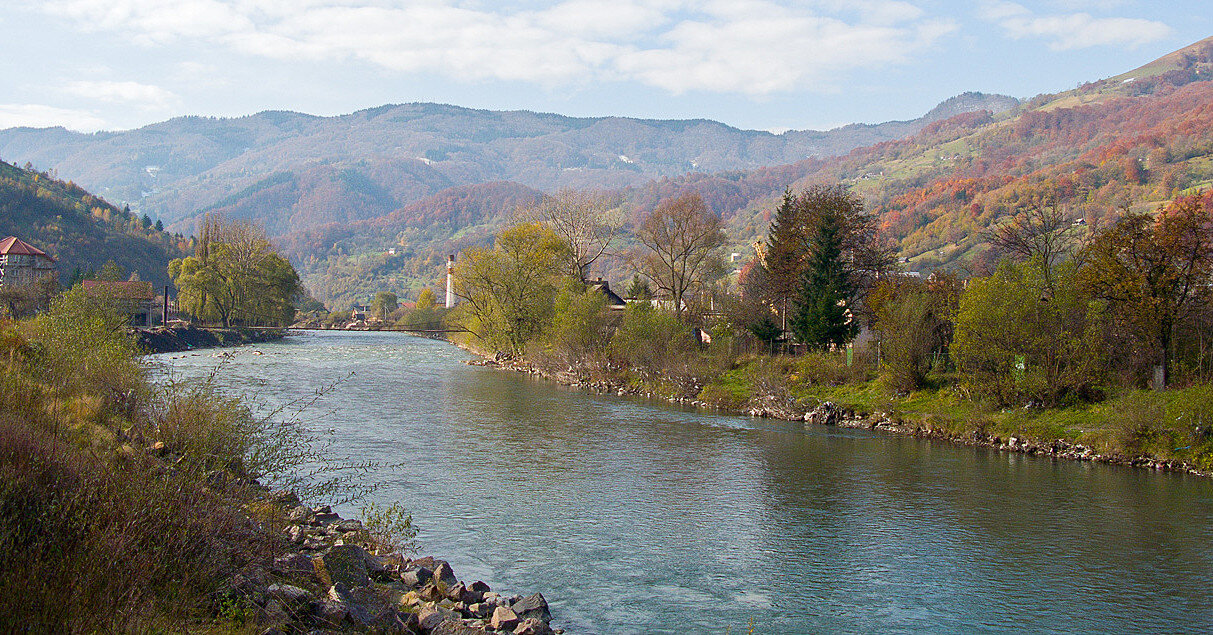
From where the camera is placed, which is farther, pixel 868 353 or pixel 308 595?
pixel 868 353

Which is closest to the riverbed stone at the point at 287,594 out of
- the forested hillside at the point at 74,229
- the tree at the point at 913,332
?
the tree at the point at 913,332

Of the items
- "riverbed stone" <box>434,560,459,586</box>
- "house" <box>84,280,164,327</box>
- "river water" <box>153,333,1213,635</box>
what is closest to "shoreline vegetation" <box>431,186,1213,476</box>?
"river water" <box>153,333,1213,635</box>

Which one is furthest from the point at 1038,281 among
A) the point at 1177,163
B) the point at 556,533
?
the point at 1177,163

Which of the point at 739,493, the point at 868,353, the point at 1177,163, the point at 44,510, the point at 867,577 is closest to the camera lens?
the point at 44,510

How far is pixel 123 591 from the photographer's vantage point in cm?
703

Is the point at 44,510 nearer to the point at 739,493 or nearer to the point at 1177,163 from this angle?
the point at 739,493

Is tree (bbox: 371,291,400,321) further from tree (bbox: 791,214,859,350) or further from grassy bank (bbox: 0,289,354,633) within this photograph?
grassy bank (bbox: 0,289,354,633)

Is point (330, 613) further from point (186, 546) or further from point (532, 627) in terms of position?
point (532, 627)

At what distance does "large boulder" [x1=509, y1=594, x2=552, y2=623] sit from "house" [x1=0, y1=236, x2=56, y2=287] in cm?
7616

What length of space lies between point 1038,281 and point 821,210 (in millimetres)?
12326

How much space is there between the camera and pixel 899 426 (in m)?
32.9

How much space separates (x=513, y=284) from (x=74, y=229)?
103 m

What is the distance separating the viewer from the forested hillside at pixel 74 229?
121m

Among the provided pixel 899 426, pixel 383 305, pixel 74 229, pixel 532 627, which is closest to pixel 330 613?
pixel 532 627
